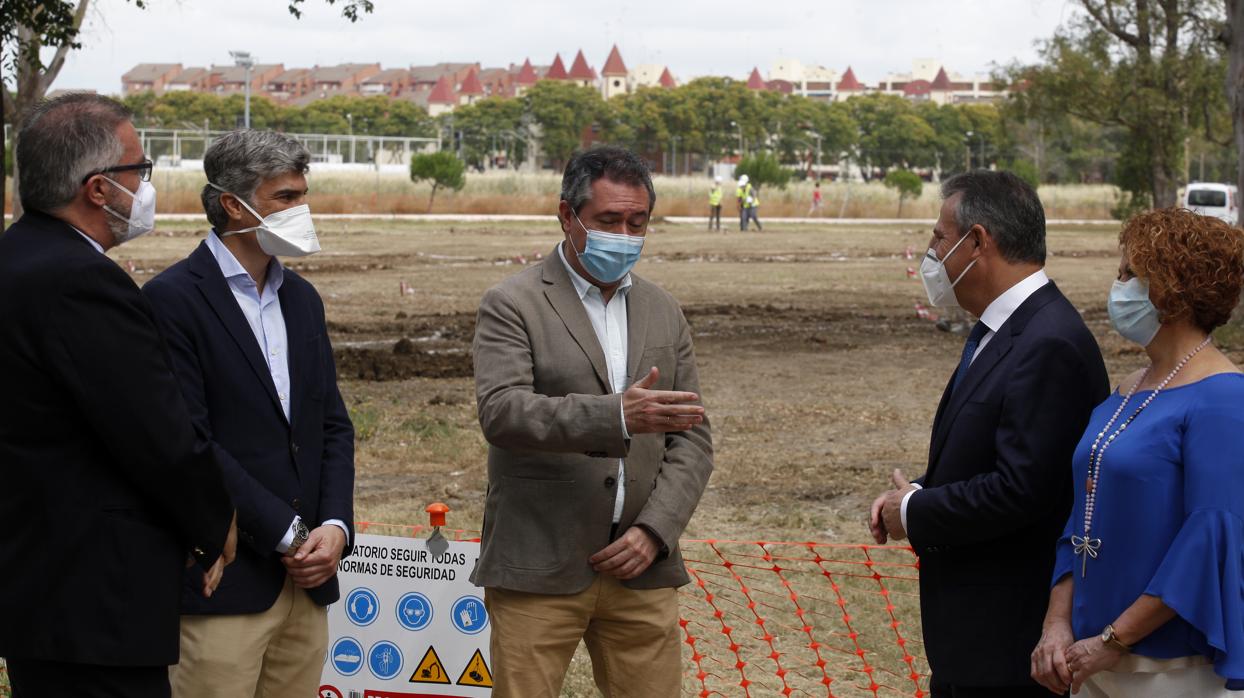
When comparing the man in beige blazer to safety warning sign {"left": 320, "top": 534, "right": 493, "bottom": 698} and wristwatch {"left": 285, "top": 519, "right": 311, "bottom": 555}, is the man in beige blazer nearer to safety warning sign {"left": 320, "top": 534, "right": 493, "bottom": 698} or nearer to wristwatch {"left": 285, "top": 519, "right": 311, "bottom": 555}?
wristwatch {"left": 285, "top": 519, "right": 311, "bottom": 555}

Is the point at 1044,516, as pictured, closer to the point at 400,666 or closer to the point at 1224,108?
the point at 400,666

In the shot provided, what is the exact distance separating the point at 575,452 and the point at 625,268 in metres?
0.54

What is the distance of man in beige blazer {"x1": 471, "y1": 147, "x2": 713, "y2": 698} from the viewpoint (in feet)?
12.1

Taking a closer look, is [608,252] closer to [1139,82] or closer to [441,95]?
[1139,82]

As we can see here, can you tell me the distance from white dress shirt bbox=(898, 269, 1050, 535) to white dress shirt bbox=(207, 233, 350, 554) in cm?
155

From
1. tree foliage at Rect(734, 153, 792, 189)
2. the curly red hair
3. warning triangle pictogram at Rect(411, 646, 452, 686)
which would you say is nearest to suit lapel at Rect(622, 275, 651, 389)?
the curly red hair

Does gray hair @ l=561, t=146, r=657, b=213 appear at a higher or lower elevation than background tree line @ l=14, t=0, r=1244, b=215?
lower

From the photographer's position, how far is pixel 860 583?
7.08m

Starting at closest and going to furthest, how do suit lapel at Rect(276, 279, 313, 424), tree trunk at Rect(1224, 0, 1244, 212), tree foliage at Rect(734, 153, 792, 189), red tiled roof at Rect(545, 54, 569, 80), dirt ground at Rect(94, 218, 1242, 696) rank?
suit lapel at Rect(276, 279, 313, 424) → dirt ground at Rect(94, 218, 1242, 696) → tree trunk at Rect(1224, 0, 1244, 212) → tree foliage at Rect(734, 153, 792, 189) → red tiled roof at Rect(545, 54, 569, 80)

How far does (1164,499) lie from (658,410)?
3.91ft

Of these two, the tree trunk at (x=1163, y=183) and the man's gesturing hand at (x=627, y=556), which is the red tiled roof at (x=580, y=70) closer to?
the tree trunk at (x=1163, y=183)

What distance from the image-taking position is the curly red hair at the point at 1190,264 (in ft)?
9.91

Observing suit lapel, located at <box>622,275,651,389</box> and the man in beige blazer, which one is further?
suit lapel, located at <box>622,275,651,389</box>

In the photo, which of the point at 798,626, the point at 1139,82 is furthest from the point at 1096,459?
the point at 1139,82
